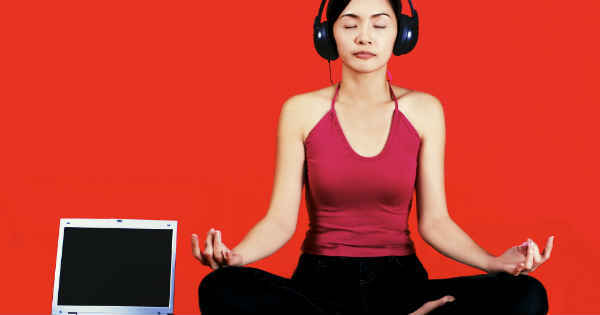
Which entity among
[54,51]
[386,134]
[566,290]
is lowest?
[566,290]

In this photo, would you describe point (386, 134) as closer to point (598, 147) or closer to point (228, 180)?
point (228, 180)

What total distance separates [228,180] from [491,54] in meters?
1.07

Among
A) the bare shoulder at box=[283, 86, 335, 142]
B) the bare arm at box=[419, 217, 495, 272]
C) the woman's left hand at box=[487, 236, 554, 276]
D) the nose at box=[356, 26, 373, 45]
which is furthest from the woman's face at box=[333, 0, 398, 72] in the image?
the woman's left hand at box=[487, 236, 554, 276]

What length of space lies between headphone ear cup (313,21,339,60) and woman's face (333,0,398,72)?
0.11 ft

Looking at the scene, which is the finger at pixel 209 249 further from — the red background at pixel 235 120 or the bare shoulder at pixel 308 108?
the red background at pixel 235 120

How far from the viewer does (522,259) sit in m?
2.14

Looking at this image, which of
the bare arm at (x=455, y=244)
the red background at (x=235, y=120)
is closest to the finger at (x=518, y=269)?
the bare arm at (x=455, y=244)

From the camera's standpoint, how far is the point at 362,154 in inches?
98.3

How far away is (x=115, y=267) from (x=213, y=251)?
56 cm

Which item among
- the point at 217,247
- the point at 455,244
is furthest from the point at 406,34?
the point at 217,247

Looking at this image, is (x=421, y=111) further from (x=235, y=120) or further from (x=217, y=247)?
(x=235, y=120)

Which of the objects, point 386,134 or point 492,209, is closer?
point 386,134

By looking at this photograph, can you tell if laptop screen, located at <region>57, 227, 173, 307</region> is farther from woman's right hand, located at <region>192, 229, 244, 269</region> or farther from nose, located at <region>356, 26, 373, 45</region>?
nose, located at <region>356, 26, 373, 45</region>

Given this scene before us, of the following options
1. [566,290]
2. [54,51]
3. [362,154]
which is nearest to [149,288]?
[362,154]
